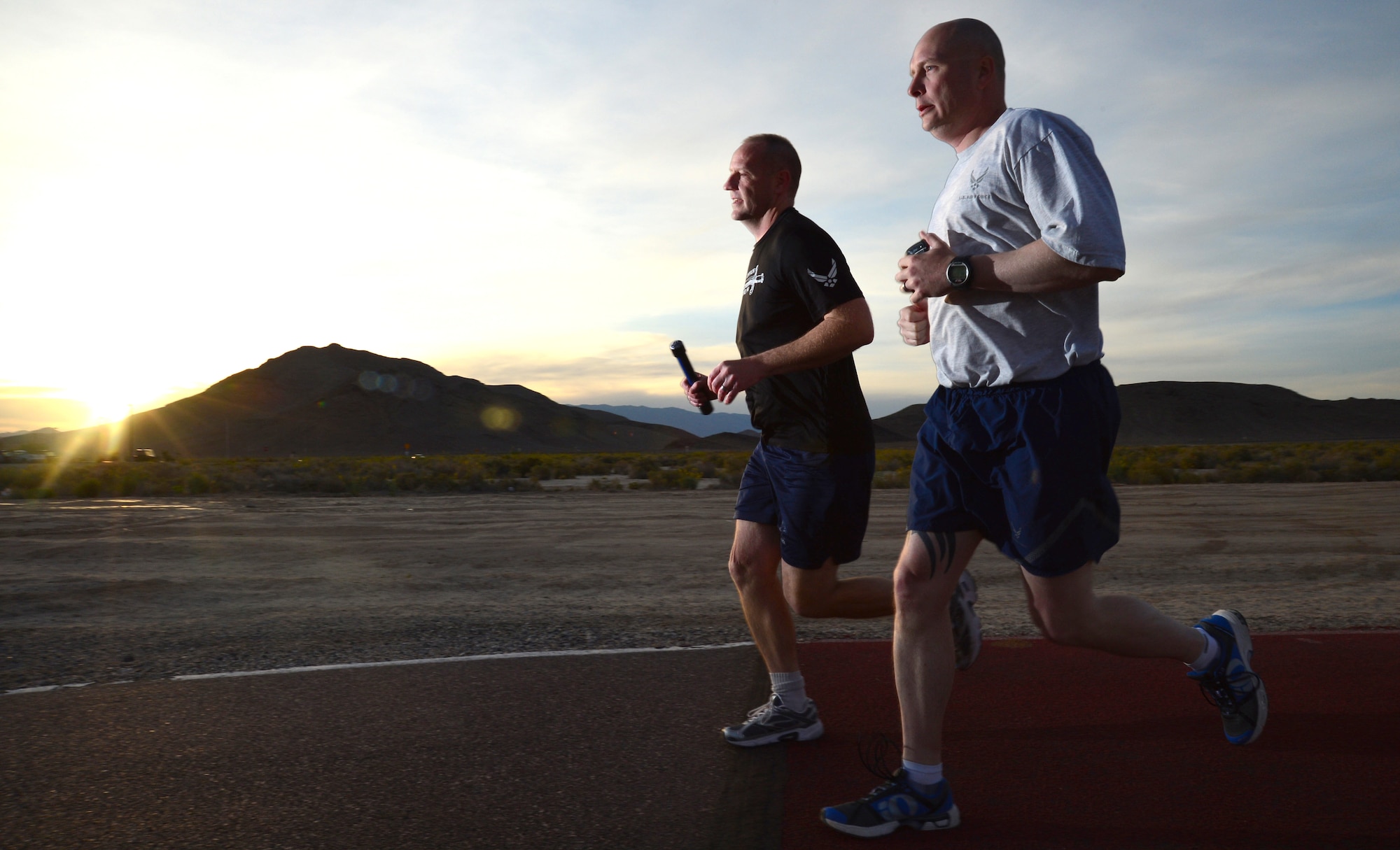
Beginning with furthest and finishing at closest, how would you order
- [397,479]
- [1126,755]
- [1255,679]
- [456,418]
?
[456,418] → [397,479] → [1126,755] → [1255,679]

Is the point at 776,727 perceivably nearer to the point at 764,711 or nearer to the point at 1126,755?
the point at 764,711

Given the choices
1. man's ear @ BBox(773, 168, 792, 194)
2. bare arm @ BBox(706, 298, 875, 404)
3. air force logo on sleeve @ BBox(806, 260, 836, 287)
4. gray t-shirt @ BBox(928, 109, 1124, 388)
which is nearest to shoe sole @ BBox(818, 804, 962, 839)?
gray t-shirt @ BBox(928, 109, 1124, 388)

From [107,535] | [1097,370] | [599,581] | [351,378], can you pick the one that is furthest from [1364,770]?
[351,378]

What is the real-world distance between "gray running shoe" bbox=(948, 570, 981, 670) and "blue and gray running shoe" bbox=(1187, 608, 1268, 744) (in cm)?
89

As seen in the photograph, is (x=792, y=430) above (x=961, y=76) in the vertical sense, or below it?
below

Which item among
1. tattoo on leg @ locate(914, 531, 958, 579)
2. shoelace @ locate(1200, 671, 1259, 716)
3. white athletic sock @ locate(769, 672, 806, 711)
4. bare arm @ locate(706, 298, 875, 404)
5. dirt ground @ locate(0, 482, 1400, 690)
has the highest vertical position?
bare arm @ locate(706, 298, 875, 404)

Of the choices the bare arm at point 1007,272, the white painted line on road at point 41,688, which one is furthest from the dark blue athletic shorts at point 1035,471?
the white painted line on road at point 41,688

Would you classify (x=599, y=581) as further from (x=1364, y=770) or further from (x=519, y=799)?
(x=1364, y=770)

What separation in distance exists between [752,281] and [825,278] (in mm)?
346

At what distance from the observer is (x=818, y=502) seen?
11.4 feet

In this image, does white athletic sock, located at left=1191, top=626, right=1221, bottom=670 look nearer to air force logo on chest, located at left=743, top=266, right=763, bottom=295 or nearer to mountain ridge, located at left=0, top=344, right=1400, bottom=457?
air force logo on chest, located at left=743, top=266, right=763, bottom=295

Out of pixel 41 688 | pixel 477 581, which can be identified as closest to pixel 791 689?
pixel 41 688

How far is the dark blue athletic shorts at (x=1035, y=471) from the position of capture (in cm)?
264

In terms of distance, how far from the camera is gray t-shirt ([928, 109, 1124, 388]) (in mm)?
2531
